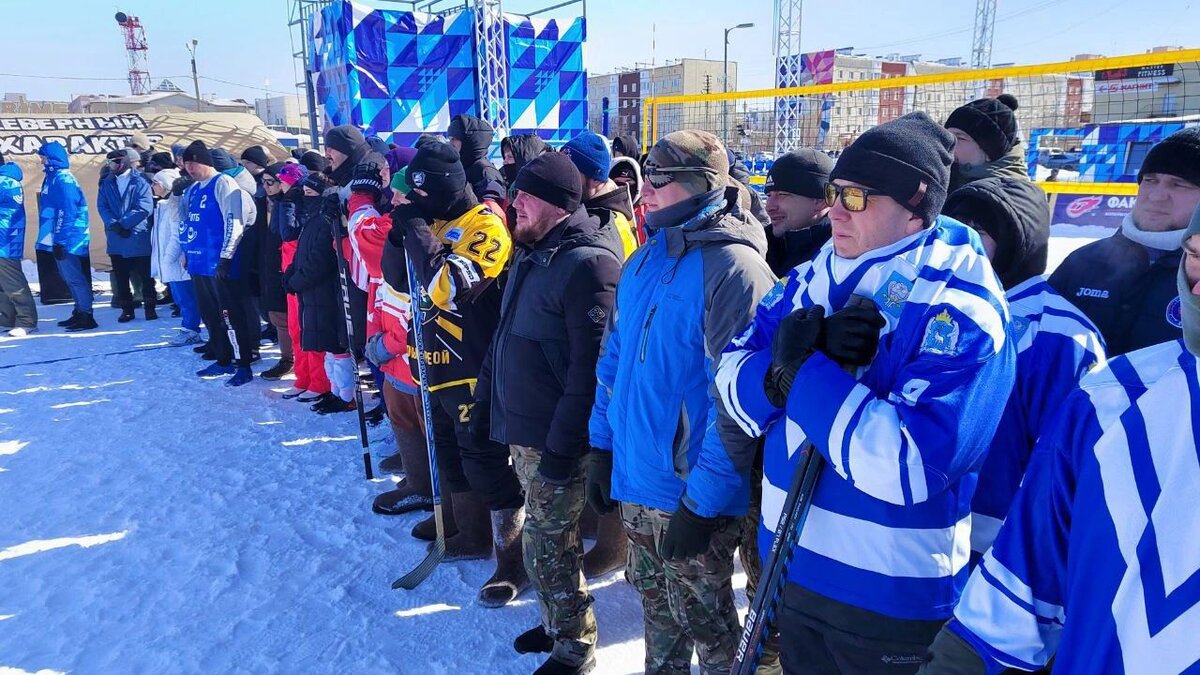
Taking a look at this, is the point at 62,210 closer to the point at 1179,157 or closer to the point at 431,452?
the point at 431,452

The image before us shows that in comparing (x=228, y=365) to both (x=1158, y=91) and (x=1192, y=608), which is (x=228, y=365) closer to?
(x=1192, y=608)

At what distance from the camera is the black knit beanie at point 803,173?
10.4 ft

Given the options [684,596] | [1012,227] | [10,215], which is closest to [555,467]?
[684,596]

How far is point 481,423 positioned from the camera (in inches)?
131

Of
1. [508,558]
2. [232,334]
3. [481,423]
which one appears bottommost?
[508,558]

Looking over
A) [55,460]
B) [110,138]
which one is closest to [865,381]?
[55,460]

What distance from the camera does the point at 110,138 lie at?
13812 mm

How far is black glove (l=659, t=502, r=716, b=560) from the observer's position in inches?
83.2

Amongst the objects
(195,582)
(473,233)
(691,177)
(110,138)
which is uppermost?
(110,138)

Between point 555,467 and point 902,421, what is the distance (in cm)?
156

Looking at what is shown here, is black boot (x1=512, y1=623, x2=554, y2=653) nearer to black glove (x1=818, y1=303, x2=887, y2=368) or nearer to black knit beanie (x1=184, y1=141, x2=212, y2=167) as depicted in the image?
black glove (x1=818, y1=303, x2=887, y2=368)

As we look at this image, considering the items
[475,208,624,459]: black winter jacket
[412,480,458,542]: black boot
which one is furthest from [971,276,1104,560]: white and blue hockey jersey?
[412,480,458,542]: black boot

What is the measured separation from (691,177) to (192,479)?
4259mm

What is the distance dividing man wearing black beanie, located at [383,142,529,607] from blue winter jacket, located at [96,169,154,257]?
7.62 metres
